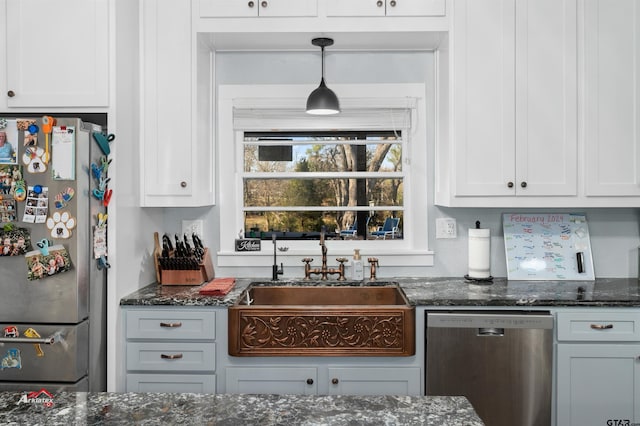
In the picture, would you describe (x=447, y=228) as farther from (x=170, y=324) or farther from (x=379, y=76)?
(x=170, y=324)

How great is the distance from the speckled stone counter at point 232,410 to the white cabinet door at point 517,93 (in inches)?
70.4

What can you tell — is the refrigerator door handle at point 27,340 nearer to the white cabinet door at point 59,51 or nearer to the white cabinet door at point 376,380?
the white cabinet door at point 59,51

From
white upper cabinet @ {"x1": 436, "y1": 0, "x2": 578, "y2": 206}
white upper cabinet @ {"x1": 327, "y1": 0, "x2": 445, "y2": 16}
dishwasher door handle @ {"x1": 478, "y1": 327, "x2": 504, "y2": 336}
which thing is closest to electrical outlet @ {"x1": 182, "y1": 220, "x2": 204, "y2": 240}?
white upper cabinet @ {"x1": 327, "y1": 0, "x2": 445, "y2": 16}

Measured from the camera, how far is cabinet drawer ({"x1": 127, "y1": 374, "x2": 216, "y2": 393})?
249cm

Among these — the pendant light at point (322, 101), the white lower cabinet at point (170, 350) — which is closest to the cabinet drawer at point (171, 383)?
the white lower cabinet at point (170, 350)

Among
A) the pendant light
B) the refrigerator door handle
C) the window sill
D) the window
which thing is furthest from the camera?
the window

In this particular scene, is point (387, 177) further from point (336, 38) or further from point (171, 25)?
point (171, 25)

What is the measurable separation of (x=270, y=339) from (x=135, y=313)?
0.66 m

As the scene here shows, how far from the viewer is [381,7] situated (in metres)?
2.79

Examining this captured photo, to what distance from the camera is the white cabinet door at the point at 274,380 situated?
2473mm

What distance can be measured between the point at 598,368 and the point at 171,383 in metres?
1.98

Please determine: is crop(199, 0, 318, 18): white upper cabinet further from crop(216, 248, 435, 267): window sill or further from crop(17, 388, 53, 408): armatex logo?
crop(17, 388, 53, 408): armatex logo

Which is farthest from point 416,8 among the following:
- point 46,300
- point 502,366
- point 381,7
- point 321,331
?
point 46,300

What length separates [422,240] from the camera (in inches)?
125
